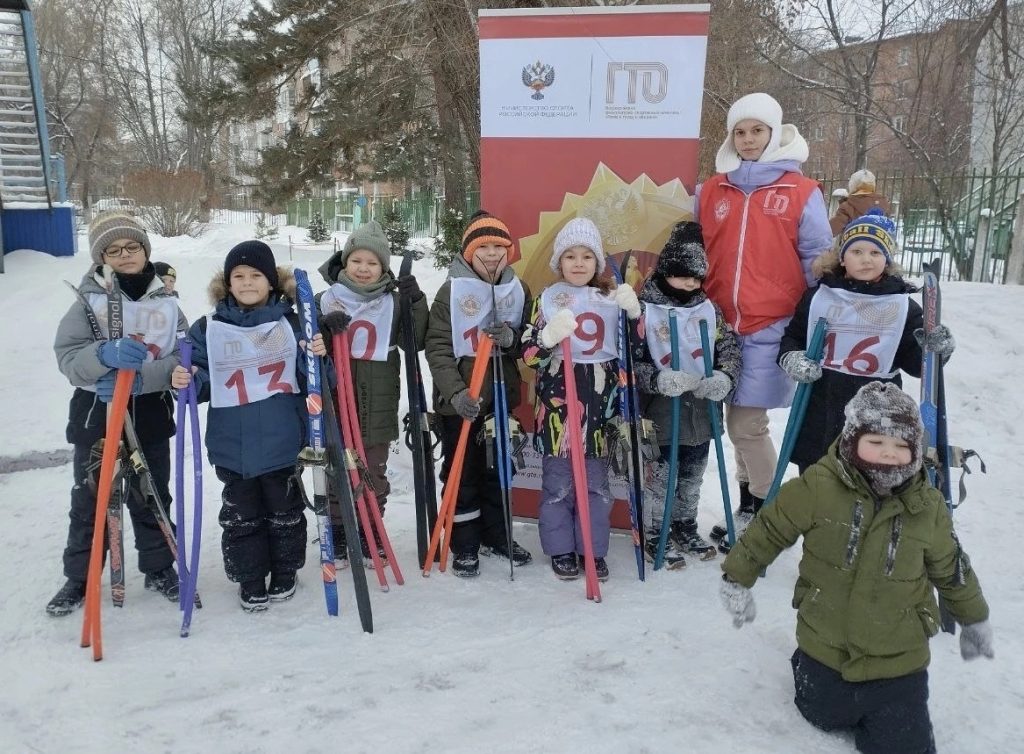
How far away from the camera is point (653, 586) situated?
346cm

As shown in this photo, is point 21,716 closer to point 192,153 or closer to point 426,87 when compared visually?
point 426,87

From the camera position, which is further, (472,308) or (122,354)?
(472,308)

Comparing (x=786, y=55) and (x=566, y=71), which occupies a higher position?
(x=786, y=55)

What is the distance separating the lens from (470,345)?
351cm

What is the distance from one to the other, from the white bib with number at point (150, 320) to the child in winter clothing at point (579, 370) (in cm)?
155

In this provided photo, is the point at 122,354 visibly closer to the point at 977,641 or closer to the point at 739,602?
the point at 739,602

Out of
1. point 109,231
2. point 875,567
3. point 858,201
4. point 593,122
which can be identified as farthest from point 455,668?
point 858,201

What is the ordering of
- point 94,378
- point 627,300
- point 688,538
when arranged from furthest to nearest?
point 688,538 < point 627,300 < point 94,378

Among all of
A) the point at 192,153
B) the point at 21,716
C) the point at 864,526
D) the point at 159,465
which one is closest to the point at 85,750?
the point at 21,716

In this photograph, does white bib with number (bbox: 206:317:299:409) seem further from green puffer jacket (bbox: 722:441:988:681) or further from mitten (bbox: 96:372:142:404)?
green puffer jacket (bbox: 722:441:988:681)

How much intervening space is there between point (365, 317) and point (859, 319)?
217cm

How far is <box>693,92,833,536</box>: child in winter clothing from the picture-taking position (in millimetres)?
3398

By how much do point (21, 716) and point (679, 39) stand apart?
150 inches

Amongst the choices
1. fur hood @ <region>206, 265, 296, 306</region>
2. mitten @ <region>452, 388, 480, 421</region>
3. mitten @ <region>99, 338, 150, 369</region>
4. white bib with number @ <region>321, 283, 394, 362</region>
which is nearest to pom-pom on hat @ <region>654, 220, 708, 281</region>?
mitten @ <region>452, 388, 480, 421</region>
